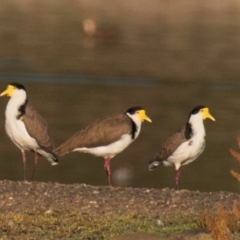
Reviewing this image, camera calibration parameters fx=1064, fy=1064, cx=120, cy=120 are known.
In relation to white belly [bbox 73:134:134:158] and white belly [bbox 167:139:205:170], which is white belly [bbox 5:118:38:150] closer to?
white belly [bbox 73:134:134:158]

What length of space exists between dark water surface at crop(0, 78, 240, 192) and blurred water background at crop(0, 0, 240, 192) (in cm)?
2

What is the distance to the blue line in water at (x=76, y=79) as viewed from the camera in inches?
982

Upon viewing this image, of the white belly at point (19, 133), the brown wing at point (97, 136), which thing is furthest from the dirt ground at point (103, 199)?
the brown wing at point (97, 136)

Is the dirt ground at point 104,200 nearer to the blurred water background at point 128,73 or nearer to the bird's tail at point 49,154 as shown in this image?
the bird's tail at point 49,154

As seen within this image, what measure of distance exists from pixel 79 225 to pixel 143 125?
981cm

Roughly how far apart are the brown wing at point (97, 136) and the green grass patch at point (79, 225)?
3.68 metres

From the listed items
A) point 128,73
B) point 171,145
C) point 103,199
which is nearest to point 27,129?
point 171,145

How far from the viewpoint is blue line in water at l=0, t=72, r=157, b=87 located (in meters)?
25.0

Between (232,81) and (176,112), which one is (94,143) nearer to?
(176,112)

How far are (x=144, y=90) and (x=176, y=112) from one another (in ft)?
11.5

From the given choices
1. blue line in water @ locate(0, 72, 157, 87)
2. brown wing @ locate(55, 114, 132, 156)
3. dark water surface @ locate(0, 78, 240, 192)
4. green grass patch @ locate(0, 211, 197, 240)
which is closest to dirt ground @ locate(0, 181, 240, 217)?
green grass patch @ locate(0, 211, 197, 240)

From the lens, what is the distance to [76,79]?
2566 centimetres

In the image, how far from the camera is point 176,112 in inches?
808

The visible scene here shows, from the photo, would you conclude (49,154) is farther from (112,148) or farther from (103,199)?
(103,199)
